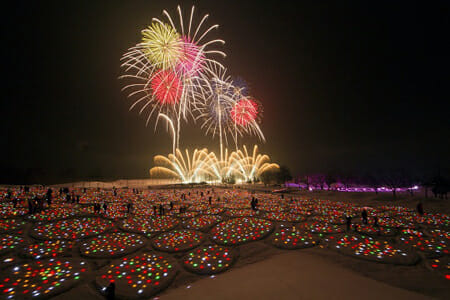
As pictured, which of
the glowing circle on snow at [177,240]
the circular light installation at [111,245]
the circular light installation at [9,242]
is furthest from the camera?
the glowing circle on snow at [177,240]

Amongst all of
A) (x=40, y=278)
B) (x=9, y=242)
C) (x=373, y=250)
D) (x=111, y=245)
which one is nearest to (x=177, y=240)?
(x=111, y=245)

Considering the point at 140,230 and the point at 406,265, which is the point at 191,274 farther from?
the point at 406,265

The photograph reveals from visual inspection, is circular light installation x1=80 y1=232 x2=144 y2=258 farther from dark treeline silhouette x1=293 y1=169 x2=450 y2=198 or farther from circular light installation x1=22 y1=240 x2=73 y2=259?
dark treeline silhouette x1=293 y1=169 x2=450 y2=198

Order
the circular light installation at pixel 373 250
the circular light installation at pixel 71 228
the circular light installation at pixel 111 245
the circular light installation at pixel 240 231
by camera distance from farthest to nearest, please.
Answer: the circular light installation at pixel 71 228
the circular light installation at pixel 240 231
the circular light installation at pixel 111 245
the circular light installation at pixel 373 250

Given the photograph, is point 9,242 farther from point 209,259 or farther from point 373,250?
point 373,250

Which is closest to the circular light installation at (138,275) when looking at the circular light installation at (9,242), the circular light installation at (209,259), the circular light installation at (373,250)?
the circular light installation at (209,259)

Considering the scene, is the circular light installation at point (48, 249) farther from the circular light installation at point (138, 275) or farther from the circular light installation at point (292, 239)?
the circular light installation at point (292, 239)

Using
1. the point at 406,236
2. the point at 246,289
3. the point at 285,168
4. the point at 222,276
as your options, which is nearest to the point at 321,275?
the point at 246,289

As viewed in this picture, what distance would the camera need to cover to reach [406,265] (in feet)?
24.5

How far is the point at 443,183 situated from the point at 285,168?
40.2m

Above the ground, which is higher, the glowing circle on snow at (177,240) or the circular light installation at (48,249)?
the glowing circle on snow at (177,240)

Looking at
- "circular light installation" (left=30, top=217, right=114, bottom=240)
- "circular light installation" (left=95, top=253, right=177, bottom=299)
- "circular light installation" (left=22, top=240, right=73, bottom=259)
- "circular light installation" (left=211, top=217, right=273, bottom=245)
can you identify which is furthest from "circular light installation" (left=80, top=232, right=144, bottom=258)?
"circular light installation" (left=211, top=217, right=273, bottom=245)

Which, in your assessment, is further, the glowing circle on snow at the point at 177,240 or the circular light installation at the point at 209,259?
the glowing circle on snow at the point at 177,240

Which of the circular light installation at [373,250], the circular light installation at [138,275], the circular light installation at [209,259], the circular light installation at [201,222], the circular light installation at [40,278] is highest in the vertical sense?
the circular light installation at [373,250]
